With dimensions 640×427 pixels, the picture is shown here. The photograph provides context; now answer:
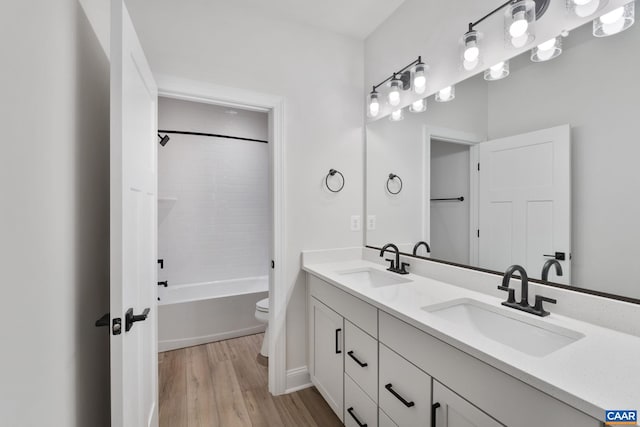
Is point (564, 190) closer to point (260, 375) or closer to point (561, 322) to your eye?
point (561, 322)

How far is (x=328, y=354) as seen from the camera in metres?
1.77

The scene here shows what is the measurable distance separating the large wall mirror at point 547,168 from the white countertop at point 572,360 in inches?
7.6

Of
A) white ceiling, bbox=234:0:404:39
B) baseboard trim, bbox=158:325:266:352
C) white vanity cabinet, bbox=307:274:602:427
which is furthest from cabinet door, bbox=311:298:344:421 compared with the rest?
white ceiling, bbox=234:0:404:39

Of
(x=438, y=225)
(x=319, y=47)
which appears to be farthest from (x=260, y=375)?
(x=319, y=47)

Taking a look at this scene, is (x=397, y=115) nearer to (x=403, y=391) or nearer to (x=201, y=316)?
(x=403, y=391)

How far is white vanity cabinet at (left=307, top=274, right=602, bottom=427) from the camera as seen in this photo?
30.1 inches

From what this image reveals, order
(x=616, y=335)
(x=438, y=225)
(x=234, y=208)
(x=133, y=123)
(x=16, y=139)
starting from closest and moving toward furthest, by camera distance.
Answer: (x=16, y=139)
(x=616, y=335)
(x=133, y=123)
(x=438, y=225)
(x=234, y=208)

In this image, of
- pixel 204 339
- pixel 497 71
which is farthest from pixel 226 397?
pixel 497 71

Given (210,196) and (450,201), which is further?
(210,196)

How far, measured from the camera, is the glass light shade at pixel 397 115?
2014mm

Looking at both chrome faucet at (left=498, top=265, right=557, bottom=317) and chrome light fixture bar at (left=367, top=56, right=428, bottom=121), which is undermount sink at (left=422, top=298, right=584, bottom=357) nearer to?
chrome faucet at (left=498, top=265, right=557, bottom=317)

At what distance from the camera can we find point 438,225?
176 centimetres

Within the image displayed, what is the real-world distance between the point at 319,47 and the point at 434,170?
49.7 inches

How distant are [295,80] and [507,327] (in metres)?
1.92
